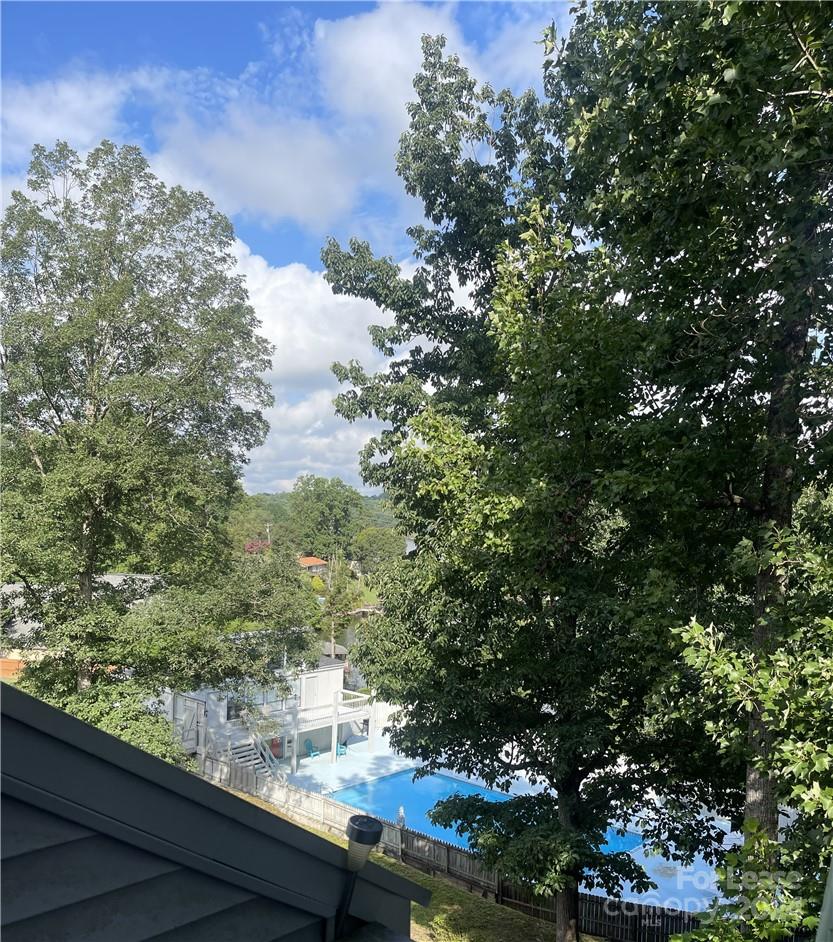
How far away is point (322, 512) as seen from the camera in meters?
51.4

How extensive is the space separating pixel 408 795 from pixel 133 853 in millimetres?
16455

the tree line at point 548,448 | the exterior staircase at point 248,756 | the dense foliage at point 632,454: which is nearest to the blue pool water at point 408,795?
the exterior staircase at point 248,756

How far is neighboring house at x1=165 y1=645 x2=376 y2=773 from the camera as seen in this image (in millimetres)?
15070

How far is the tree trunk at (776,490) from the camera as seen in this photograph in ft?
12.8

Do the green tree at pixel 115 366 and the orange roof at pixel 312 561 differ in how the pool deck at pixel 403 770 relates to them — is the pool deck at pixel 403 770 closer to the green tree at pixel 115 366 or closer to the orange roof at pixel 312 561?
the green tree at pixel 115 366

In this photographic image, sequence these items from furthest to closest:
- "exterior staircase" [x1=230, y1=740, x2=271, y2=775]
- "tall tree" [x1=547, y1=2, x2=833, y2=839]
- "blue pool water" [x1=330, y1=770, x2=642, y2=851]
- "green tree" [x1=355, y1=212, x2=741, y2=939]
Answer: "exterior staircase" [x1=230, y1=740, x2=271, y2=775]
"blue pool water" [x1=330, y1=770, x2=642, y2=851]
"green tree" [x1=355, y1=212, x2=741, y2=939]
"tall tree" [x1=547, y1=2, x2=833, y2=839]

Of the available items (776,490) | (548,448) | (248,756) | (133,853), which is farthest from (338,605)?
(133,853)

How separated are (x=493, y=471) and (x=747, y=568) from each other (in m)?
2.41

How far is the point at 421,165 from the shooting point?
325 inches

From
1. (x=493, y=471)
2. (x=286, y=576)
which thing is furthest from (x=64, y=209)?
(x=493, y=471)

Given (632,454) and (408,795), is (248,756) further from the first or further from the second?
(632,454)

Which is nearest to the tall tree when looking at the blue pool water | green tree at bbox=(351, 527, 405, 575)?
the blue pool water

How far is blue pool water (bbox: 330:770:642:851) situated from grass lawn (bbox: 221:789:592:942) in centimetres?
486

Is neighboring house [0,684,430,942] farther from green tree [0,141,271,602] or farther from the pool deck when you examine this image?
the pool deck
